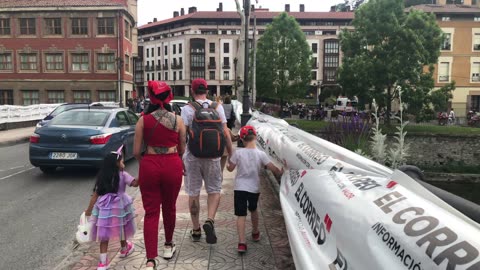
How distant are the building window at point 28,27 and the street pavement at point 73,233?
4000 cm

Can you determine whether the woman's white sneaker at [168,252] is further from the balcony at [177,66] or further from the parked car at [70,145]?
the balcony at [177,66]

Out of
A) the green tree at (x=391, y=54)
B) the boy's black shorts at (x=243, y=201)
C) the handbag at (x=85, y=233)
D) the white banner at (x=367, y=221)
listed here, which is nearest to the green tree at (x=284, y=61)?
the green tree at (x=391, y=54)

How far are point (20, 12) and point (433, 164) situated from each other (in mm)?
41044

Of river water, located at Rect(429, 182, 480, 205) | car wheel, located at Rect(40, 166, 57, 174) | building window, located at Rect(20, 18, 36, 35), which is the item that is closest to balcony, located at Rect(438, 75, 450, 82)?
river water, located at Rect(429, 182, 480, 205)

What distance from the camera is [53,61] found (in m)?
43.4

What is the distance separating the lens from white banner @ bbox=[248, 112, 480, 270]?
1663 mm

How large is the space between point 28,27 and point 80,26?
218 inches

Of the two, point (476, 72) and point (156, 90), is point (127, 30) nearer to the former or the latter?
point (476, 72)

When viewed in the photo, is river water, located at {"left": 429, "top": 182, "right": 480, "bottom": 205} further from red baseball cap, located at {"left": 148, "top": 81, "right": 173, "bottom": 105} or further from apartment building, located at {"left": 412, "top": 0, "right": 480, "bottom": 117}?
apartment building, located at {"left": 412, "top": 0, "right": 480, "bottom": 117}

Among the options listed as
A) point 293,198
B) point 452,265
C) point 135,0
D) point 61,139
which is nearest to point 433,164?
point 61,139

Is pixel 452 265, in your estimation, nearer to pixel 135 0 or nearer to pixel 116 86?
pixel 116 86

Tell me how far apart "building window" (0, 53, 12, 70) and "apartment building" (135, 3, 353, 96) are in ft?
143

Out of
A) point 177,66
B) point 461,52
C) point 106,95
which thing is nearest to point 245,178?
point 106,95

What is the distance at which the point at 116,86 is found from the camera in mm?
42656
